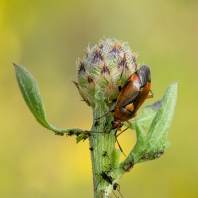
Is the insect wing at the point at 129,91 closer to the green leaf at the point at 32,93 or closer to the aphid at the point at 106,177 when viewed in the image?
the green leaf at the point at 32,93

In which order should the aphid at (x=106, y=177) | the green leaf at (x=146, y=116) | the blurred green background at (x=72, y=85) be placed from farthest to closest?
the blurred green background at (x=72, y=85)
the green leaf at (x=146, y=116)
the aphid at (x=106, y=177)

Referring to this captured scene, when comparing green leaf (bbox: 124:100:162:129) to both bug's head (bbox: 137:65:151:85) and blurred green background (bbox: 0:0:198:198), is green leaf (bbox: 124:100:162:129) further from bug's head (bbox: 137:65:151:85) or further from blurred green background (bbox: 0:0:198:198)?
blurred green background (bbox: 0:0:198:198)

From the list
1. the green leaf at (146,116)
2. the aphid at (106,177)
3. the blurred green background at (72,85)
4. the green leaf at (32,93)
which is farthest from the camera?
the blurred green background at (72,85)

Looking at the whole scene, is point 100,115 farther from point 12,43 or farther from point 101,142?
point 12,43

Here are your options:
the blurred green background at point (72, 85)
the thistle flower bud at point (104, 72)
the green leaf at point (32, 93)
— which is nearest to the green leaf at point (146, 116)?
the thistle flower bud at point (104, 72)

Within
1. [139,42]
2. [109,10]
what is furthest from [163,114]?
[109,10]

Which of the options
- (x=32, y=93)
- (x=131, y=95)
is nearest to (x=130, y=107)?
(x=131, y=95)

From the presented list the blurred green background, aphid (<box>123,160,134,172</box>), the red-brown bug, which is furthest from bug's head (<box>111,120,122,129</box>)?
the blurred green background
